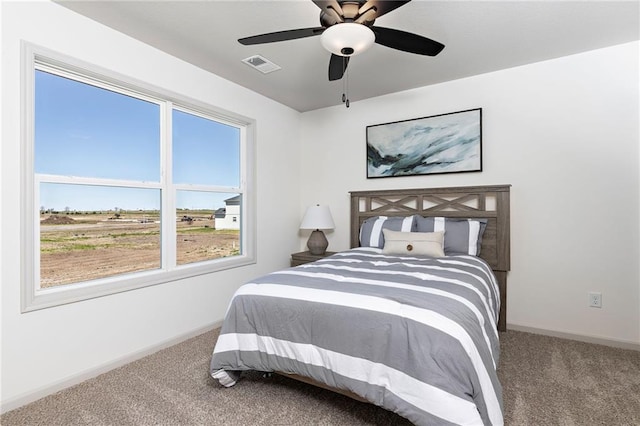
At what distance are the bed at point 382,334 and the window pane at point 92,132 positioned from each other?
1514mm

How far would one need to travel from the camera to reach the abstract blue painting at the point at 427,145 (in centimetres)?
326

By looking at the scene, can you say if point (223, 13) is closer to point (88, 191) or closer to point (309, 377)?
point (88, 191)

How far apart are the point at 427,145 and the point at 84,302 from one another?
131 inches

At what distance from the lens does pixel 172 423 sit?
171 centimetres

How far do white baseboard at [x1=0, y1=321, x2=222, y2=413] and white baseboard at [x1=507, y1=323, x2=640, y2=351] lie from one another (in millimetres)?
3026

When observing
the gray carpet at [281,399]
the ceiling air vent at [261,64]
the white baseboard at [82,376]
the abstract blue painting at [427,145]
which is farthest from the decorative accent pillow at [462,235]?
the white baseboard at [82,376]

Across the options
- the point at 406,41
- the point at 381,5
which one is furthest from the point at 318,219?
the point at 381,5

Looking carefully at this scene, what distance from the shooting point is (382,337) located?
1.49 metres

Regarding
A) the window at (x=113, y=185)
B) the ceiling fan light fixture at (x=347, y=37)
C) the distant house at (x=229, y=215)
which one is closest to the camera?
the ceiling fan light fixture at (x=347, y=37)

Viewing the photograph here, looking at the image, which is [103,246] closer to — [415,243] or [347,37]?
[347,37]

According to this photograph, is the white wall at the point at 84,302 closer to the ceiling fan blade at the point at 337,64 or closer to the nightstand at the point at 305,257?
the nightstand at the point at 305,257

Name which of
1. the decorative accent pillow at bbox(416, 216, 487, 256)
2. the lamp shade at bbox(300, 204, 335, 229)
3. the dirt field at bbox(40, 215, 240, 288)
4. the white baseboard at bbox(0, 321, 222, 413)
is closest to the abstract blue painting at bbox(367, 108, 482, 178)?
the decorative accent pillow at bbox(416, 216, 487, 256)

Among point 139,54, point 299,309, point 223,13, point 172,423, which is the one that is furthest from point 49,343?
point 223,13

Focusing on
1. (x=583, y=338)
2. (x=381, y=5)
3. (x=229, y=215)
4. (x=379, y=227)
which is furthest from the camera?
(x=229, y=215)
